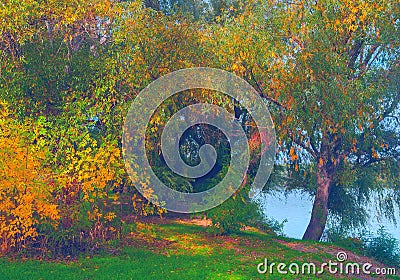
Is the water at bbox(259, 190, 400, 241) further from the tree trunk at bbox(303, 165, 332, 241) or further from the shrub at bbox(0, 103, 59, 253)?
the shrub at bbox(0, 103, 59, 253)

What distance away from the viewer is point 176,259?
12078 millimetres

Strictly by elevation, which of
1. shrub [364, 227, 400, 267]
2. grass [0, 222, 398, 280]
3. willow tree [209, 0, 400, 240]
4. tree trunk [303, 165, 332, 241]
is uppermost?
willow tree [209, 0, 400, 240]

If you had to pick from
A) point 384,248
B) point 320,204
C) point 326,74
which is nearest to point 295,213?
point 320,204

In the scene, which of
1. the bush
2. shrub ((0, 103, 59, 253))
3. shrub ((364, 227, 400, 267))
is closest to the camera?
shrub ((0, 103, 59, 253))

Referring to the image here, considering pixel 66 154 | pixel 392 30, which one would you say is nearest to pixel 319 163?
pixel 392 30

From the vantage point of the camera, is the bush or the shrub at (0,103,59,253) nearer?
the shrub at (0,103,59,253)

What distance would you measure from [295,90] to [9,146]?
27.0 feet

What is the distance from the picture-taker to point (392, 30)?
1517cm

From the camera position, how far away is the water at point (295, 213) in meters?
21.4

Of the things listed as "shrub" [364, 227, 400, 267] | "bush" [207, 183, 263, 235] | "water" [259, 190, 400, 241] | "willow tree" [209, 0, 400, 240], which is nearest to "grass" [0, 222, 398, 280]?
"bush" [207, 183, 263, 235]

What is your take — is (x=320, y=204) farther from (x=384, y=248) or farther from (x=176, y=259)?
(x=176, y=259)

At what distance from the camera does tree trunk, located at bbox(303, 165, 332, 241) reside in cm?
1741

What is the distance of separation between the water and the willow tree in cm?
286

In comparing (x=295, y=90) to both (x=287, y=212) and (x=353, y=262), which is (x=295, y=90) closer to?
(x=353, y=262)
